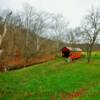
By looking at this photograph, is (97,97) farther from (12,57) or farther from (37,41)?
(37,41)

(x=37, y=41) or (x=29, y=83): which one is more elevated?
(x=37, y=41)

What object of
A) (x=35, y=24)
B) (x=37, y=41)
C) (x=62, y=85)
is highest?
(x=35, y=24)

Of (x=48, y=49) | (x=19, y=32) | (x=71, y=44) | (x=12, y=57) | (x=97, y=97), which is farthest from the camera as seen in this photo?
(x=71, y=44)

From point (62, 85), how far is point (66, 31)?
85390 mm

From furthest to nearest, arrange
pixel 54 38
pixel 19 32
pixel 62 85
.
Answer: pixel 54 38 < pixel 19 32 < pixel 62 85

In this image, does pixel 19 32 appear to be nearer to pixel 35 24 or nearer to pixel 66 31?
pixel 35 24

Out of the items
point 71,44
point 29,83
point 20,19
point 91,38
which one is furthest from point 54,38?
point 29,83

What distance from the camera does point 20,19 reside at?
75.6 m

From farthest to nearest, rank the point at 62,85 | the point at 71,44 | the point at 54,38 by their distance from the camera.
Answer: the point at 71,44
the point at 54,38
the point at 62,85

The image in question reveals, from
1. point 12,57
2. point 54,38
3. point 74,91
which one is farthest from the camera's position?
point 54,38

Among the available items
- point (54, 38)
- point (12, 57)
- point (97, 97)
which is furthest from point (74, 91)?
point (54, 38)

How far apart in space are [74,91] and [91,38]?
3746cm

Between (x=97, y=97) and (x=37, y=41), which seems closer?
(x=97, y=97)

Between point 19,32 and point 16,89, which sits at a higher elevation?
point 19,32
